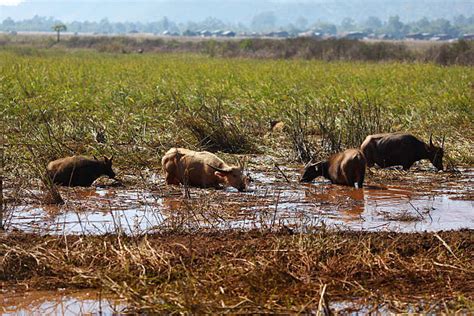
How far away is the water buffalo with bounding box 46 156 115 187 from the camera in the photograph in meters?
11.7

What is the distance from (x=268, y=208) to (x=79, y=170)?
2.74 metres

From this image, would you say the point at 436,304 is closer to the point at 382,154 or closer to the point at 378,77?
the point at 382,154

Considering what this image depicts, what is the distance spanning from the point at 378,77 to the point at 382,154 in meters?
14.0

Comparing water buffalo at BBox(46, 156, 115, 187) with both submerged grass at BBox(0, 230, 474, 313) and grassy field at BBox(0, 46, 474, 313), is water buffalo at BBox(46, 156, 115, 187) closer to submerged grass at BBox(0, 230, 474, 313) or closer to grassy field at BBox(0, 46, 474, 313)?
grassy field at BBox(0, 46, 474, 313)

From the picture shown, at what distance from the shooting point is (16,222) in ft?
30.8

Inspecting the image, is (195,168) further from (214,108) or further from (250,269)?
(214,108)

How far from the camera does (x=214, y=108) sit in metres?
16.6

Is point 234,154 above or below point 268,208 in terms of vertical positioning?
below

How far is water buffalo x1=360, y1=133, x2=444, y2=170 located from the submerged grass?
4.80 metres

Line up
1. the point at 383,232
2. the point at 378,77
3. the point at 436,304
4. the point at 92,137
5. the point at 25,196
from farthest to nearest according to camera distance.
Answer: the point at 378,77 < the point at 92,137 < the point at 25,196 < the point at 383,232 < the point at 436,304

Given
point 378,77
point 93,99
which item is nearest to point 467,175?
A: point 93,99

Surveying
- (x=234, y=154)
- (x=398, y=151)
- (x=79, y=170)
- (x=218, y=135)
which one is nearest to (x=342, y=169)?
(x=398, y=151)

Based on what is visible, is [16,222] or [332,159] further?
[332,159]

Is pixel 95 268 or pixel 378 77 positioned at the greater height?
pixel 95 268
